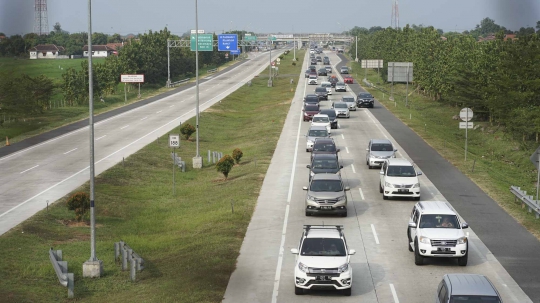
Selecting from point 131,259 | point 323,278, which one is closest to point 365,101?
point 131,259

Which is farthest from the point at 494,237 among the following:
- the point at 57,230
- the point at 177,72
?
the point at 177,72

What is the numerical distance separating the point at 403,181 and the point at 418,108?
60925 mm

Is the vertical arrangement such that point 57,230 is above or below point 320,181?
below

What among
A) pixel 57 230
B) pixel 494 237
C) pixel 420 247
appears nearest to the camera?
pixel 420 247

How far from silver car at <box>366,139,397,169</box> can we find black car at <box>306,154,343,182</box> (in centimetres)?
539

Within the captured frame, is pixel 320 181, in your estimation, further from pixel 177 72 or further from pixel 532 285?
pixel 177 72

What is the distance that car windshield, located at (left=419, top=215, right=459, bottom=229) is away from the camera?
76.2ft

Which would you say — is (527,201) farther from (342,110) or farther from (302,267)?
(342,110)

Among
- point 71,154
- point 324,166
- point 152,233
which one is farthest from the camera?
point 71,154

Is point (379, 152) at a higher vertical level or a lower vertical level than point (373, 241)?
higher

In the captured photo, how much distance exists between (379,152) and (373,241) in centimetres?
1651

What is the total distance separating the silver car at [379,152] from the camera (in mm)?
42219

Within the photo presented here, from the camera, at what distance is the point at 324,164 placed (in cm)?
3703

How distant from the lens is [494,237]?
27094 mm
